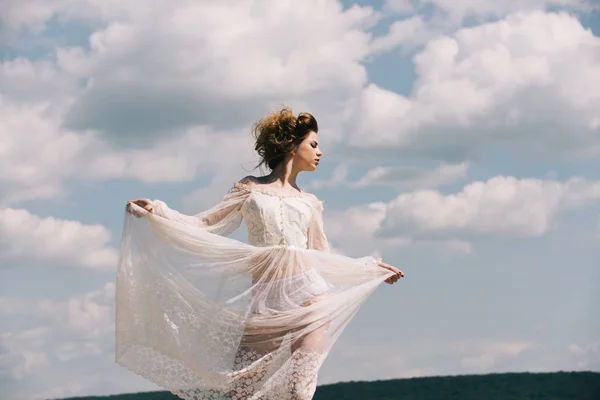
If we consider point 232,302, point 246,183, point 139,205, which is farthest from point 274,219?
point 139,205

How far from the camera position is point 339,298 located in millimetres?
4613

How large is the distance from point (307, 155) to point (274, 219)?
1.43 feet

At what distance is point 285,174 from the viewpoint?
15.6 ft

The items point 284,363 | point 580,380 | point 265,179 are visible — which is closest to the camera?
point 284,363

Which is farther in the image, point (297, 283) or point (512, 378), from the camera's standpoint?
point (512, 378)

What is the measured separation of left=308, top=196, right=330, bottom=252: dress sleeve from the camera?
480cm

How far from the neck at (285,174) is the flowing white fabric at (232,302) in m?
0.13

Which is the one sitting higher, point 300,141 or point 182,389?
point 300,141

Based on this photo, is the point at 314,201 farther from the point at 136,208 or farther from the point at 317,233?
the point at 136,208

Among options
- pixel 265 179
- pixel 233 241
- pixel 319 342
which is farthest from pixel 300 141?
pixel 319 342

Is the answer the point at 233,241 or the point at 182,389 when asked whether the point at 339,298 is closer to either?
the point at 233,241

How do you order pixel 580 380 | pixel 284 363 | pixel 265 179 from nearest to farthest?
pixel 284 363 < pixel 265 179 < pixel 580 380

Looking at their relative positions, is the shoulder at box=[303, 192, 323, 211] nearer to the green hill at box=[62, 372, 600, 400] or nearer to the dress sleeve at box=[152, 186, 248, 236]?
the dress sleeve at box=[152, 186, 248, 236]

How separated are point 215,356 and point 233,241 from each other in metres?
0.63
